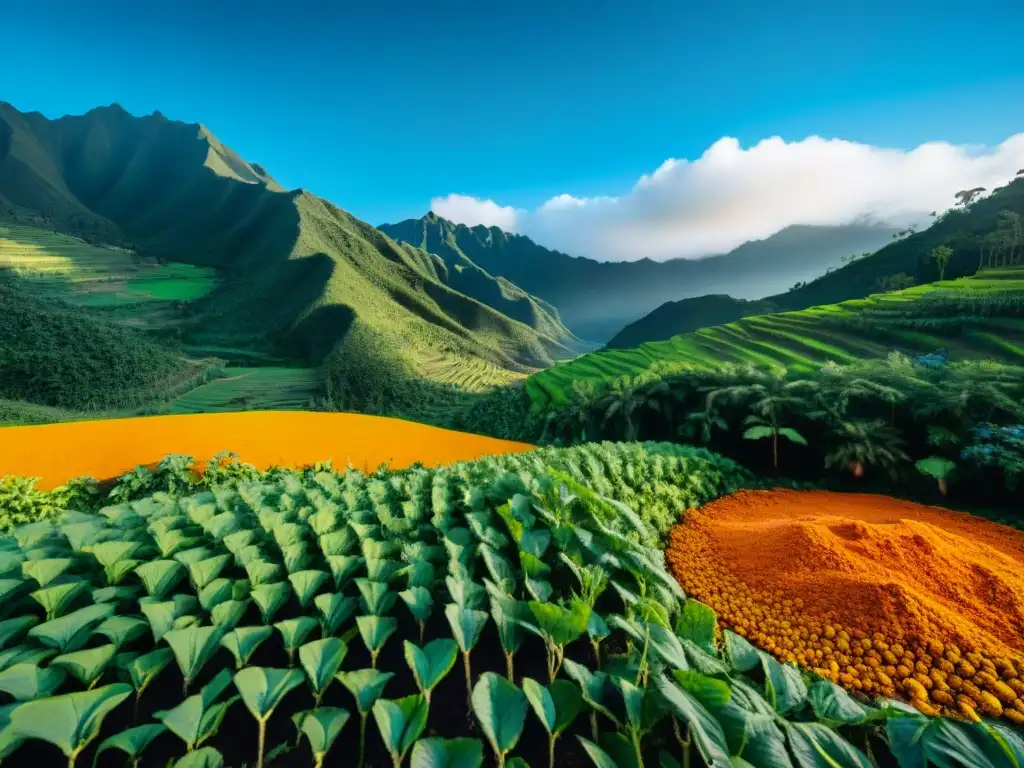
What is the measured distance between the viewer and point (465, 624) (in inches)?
78.9

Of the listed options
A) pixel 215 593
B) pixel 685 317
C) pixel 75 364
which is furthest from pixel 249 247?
pixel 215 593

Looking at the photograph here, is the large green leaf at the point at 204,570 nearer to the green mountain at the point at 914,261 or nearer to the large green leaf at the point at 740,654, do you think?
the large green leaf at the point at 740,654

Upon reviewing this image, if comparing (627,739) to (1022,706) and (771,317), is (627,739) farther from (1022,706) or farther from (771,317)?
(771,317)

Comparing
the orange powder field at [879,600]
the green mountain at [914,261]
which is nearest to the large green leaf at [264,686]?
the orange powder field at [879,600]

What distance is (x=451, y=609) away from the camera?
2.00m

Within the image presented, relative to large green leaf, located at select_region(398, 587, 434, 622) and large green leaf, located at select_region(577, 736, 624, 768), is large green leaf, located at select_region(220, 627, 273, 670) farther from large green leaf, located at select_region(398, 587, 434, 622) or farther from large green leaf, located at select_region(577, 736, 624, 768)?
large green leaf, located at select_region(577, 736, 624, 768)

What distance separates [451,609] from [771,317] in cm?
2402

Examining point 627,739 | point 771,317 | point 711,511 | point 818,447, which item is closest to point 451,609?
point 627,739

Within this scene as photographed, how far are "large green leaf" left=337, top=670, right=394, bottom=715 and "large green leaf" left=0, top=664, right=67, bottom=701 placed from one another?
115cm

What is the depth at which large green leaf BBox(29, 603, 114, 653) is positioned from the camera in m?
1.93

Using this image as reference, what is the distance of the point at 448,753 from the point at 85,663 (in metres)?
1.61

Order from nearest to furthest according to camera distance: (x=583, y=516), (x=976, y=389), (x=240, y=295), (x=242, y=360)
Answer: (x=583, y=516) < (x=976, y=389) < (x=242, y=360) < (x=240, y=295)

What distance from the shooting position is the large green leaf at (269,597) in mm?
2203

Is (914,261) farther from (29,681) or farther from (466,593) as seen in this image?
(29,681)
